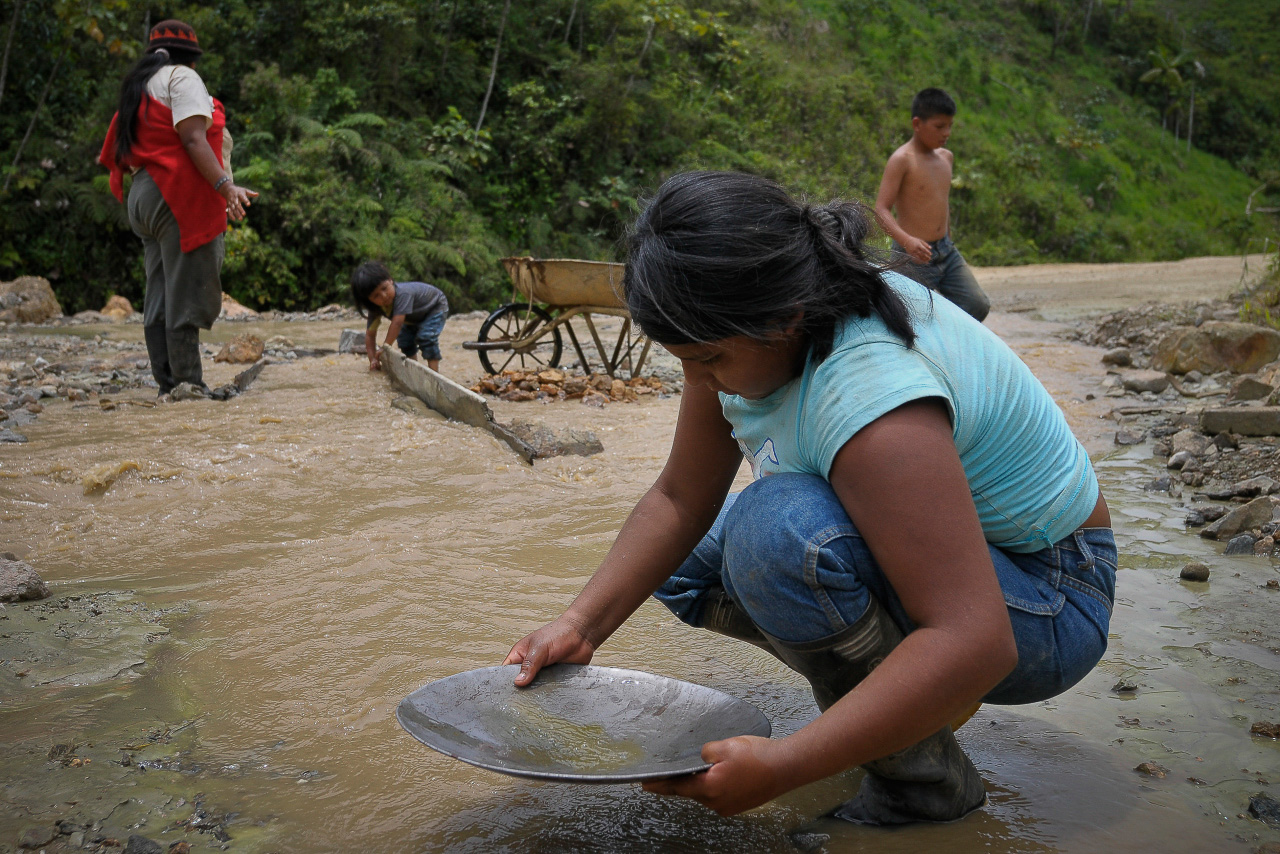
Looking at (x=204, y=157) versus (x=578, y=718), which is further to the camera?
(x=204, y=157)

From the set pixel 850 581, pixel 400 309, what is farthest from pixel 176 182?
pixel 850 581

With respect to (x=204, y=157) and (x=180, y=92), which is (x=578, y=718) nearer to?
(x=204, y=157)

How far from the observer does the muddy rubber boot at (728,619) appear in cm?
158

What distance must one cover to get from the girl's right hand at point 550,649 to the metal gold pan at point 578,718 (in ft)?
0.06

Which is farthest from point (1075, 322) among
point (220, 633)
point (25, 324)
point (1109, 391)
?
point (25, 324)

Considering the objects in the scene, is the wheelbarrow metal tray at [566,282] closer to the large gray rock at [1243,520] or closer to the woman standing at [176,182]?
the woman standing at [176,182]

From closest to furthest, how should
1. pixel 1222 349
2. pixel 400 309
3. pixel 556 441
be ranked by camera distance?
1. pixel 556 441
2. pixel 1222 349
3. pixel 400 309

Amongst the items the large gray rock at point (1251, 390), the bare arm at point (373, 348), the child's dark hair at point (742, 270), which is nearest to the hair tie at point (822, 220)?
the child's dark hair at point (742, 270)

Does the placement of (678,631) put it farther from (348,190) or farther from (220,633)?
(348,190)

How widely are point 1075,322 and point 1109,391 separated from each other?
4126 mm

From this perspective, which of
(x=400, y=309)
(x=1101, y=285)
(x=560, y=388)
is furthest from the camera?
(x=1101, y=285)

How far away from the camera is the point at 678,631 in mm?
2236

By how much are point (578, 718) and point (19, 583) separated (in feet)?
5.28

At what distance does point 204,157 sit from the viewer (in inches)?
173
